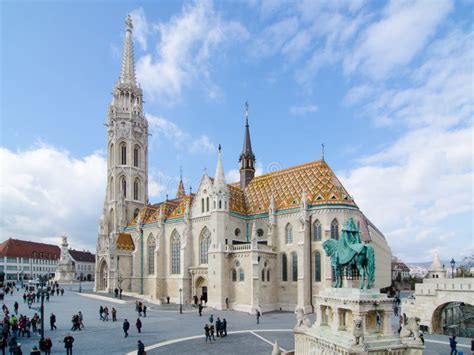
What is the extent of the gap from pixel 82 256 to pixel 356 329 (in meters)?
105

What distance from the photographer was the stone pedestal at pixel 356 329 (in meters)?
14.8

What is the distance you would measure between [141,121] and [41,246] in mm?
55879

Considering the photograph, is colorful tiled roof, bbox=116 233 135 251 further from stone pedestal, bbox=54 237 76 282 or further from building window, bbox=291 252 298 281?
building window, bbox=291 252 298 281

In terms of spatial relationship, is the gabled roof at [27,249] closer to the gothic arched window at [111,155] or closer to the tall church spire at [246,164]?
the gothic arched window at [111,155]

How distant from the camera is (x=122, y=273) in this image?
2111 inches

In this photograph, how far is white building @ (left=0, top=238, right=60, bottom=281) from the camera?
8869 cm

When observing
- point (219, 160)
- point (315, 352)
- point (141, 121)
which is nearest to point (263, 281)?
point (219, 160)

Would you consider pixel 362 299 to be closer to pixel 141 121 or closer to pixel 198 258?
pixel 198 258

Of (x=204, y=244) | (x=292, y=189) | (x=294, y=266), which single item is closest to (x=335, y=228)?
(x=294, y=266)

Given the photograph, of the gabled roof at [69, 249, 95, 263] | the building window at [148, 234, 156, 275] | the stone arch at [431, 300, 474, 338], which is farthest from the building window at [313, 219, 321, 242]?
the gabled roof at [69, 249, 95, 263]

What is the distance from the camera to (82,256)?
4227 inches

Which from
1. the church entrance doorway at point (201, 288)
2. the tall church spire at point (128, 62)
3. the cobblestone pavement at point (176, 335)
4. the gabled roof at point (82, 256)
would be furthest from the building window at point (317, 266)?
the gabled roof at point (82, 256)

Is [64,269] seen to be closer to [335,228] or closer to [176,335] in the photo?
[335,228]

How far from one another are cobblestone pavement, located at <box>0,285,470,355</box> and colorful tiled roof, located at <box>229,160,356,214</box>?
11.7 metres
